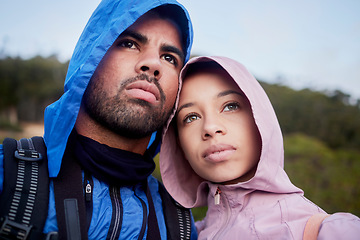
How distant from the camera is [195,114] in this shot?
5.89 feet

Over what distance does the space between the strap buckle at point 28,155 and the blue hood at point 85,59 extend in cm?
6

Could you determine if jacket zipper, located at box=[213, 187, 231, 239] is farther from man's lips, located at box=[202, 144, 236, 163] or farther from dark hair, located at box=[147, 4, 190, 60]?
dark hair, located at box=[147, 4, 190, 60]

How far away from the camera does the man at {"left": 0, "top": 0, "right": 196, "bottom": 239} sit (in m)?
1.56

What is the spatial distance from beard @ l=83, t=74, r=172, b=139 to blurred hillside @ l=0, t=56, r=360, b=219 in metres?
4.49

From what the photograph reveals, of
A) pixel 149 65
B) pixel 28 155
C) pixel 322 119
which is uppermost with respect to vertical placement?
pixel 149 65

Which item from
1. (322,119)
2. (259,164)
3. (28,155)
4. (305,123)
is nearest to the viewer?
(28,155)

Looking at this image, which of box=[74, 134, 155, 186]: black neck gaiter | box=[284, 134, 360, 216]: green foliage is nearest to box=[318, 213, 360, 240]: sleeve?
A: box=[74, 134, 155, 186]: black neck gaiter

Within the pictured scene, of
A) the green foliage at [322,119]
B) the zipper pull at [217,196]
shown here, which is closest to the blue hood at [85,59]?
the zipper pull at [217,196]

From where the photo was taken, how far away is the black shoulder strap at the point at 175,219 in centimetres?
172

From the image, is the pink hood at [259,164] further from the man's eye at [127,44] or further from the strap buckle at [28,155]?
the strap buckle at [28,155]

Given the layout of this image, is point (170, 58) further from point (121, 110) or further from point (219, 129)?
point (219, 129)

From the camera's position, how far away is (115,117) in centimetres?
171

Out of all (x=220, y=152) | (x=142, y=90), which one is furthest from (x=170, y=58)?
(x=220, y=152)

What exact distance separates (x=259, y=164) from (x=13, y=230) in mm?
1315
